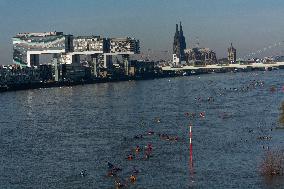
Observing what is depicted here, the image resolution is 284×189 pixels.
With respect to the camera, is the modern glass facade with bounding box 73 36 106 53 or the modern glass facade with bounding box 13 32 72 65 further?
the modern glass facade with bounding box 73 36 106 53

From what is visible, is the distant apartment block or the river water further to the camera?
the distant apartment block

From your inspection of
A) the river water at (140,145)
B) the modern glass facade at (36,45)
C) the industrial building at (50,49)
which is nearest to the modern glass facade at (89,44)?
the industrial building at (50,49)

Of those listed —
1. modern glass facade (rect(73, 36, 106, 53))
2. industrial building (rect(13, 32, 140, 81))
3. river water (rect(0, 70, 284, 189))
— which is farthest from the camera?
modern glass facade (rect(73, 36, 106, 53))

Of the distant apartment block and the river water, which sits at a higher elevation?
the distant apartment block

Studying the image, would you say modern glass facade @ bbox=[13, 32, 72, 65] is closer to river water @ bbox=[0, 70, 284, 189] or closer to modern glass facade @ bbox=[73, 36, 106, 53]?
modern glass facade @ bbox=[73, 36, 106, 53]

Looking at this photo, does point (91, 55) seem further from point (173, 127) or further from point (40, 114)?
point (173, 127)

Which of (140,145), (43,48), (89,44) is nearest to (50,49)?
(43,48)

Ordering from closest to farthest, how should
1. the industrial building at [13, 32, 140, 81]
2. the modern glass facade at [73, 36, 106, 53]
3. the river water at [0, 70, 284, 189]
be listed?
the river water at [0, 70, 284, 189]
the industrial building at [13, 32, 140, 81]
the modern glass facade at [73, 36, 106, 53]

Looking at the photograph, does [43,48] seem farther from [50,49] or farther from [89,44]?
[89,44]

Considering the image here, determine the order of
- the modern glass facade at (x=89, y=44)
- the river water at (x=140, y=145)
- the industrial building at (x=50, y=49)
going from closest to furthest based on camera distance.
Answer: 1. the river water at (x=140, y=145)
2. the industrial building at (x=50, y=49)
3. the modern glass facade at (x=89, y=44)

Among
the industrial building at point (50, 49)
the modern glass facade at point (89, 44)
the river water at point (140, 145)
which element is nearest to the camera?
the river water at point (140, 145)

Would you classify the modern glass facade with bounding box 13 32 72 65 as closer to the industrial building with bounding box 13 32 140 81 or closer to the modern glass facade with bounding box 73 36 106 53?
the industrial building with bounding box 13 32 140 81

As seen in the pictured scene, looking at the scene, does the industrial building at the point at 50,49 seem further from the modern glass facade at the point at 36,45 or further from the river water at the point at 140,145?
the river water at the point at 140,145

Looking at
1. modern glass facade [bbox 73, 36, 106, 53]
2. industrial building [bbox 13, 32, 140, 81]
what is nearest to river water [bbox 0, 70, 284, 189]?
industrial building [bbox 13, 32, 140, 81]
